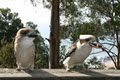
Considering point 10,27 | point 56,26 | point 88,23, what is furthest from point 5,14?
point 56,26

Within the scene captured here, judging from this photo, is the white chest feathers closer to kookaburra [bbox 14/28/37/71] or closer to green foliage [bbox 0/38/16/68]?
kookaburra [bbox 14/28/37/71]

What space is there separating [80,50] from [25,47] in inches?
18.2

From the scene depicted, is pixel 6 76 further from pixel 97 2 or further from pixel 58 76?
pixel 97 2

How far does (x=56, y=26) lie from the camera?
5.76 m

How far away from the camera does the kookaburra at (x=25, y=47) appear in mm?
2449

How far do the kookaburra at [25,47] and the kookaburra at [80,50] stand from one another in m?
0.33

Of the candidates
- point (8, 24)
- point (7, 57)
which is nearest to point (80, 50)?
point (7, 57)

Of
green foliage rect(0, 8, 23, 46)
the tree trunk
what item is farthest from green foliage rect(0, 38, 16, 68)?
green foliage rect(0, 8, 23, 46)

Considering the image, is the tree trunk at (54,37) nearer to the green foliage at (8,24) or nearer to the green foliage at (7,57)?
the green foliage at (7,57)

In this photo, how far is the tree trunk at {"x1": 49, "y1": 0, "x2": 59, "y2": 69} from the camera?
18.4 feet

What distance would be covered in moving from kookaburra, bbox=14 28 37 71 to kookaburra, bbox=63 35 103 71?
1.10ft

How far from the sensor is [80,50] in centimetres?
255

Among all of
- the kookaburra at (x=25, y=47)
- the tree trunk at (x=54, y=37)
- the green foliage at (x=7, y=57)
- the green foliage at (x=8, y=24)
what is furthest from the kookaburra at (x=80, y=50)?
the green foliage at (x=8, y=24)

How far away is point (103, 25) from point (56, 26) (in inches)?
172
